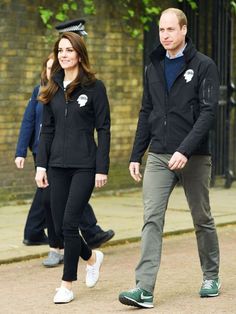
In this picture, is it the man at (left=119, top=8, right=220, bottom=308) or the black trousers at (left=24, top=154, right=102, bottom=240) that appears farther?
the black trousers at (left=24, top=154, right=102, bottom=240)

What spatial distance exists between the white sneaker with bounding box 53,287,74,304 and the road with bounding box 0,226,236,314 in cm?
4

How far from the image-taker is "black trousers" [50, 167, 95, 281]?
7.75 meters

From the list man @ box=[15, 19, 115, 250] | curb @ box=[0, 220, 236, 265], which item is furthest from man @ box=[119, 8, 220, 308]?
curb @ box=[0, 220, 236, 265]

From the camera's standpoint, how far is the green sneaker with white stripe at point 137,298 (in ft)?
24.4

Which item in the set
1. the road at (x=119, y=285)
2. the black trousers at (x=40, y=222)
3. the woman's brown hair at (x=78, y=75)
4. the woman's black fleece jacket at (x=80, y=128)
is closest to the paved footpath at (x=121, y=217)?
the black trousers at (x=40, y=222)

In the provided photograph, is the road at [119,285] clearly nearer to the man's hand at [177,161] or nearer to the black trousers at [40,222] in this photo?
the black trousers at [40,222]

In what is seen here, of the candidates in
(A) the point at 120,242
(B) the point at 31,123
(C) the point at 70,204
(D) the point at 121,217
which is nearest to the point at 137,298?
(C) the point at 70,204

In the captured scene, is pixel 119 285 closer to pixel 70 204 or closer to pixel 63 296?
pixel 63 296

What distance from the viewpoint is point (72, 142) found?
7855mm

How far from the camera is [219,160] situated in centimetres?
1553

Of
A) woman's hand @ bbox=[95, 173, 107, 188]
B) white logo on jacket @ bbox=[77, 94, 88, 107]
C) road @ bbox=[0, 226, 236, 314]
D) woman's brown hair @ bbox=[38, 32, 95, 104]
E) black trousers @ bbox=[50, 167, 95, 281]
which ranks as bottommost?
road @ bbox=[0, 226, 236, 314]

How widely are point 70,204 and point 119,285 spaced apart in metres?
0.99

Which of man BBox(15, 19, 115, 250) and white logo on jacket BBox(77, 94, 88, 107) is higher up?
white logo on jacket BBox(77, 94, 88, 107)

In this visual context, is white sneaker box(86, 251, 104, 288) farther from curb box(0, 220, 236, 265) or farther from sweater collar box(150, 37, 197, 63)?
sweater collar box(150, 37, 197, 63)
